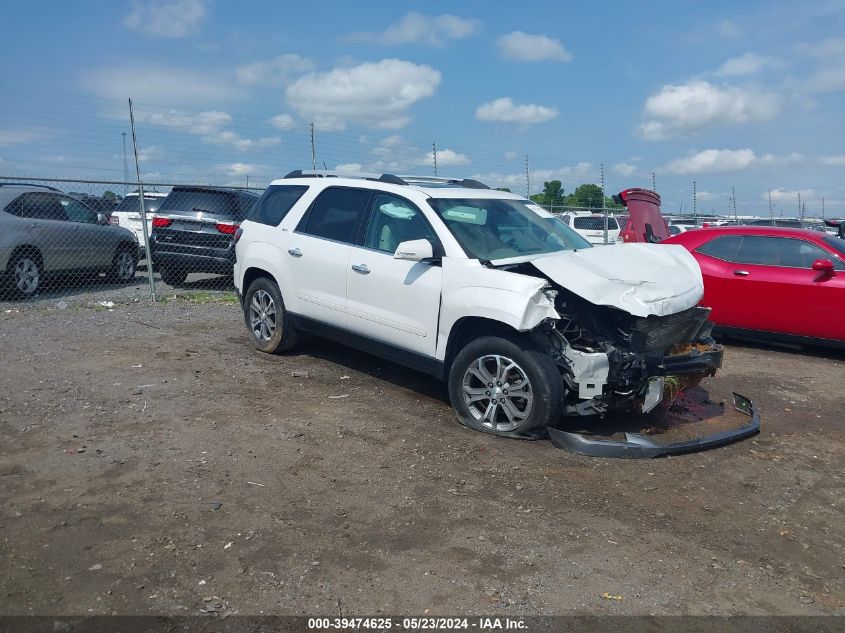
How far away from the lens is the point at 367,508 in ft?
13.7

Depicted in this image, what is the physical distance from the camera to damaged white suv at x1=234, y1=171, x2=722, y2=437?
510cm

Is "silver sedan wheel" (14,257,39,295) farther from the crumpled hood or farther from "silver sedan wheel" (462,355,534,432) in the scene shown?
the crumpled hood

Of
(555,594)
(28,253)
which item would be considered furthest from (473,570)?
(28,253)

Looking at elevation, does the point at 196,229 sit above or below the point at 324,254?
above

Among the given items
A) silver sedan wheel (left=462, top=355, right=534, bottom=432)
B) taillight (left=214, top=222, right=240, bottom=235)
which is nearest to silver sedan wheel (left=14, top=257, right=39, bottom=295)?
taillight (left=214, top=222, right=240, bottom=235)

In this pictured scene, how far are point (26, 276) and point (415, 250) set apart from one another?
7.82 metres

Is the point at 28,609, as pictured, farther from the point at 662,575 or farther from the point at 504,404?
the point at 504,404

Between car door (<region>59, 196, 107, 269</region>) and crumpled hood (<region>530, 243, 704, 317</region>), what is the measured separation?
894 centimetres

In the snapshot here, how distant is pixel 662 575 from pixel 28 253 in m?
10.3

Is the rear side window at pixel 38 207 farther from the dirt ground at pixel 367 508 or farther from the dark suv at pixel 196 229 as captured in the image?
the dirt ground at pixel 367 508

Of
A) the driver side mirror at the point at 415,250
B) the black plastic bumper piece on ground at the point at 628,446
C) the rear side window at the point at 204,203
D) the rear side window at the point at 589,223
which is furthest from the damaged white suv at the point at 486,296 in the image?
the rear side window at the point at 589,223

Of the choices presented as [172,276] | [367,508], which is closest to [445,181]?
[367,508]

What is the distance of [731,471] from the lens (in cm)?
493

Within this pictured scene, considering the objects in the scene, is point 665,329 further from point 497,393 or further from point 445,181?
point 445,181
